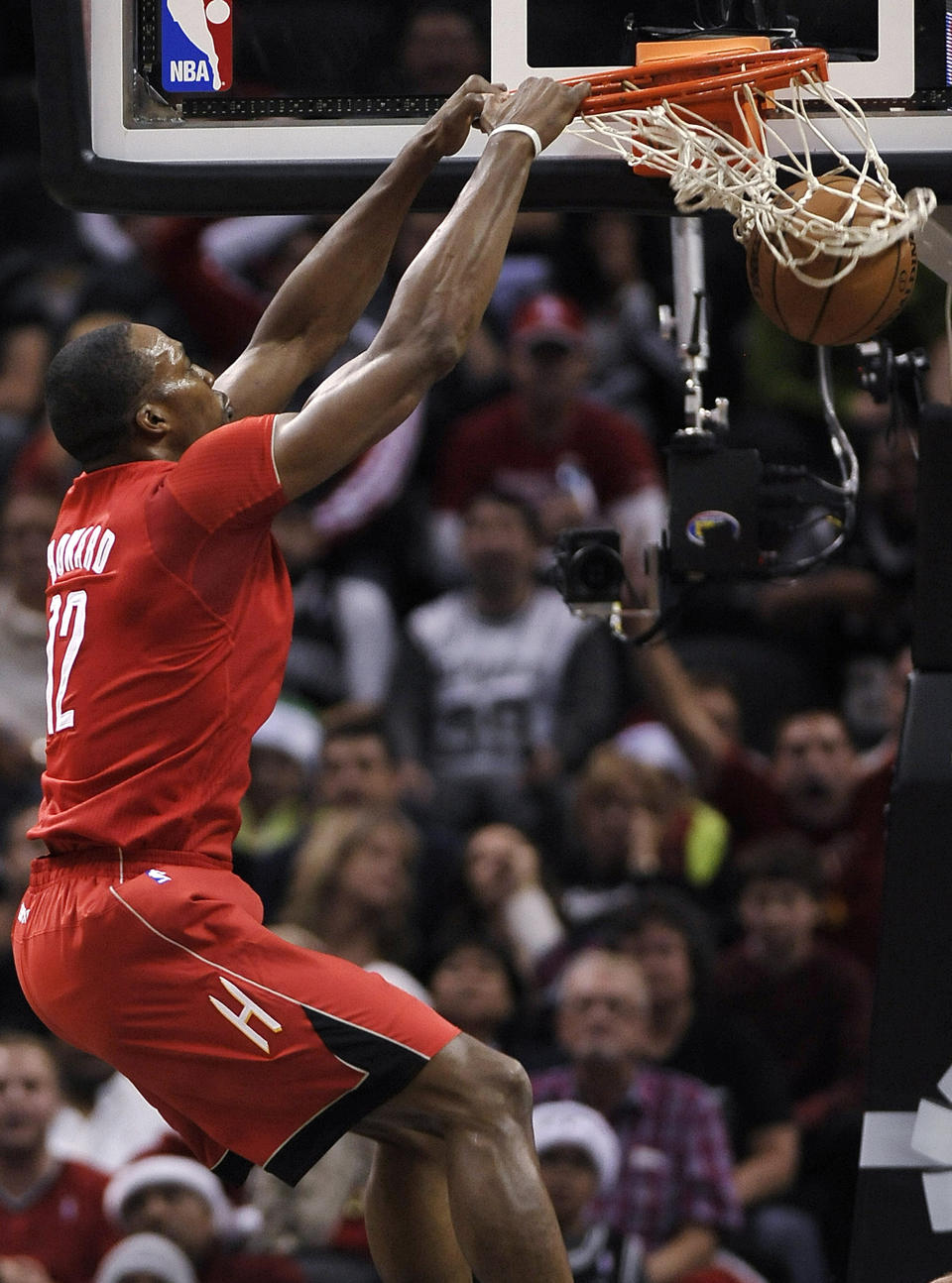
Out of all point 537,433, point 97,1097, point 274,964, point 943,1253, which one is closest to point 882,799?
point 537,433

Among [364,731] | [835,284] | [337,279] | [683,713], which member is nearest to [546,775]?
[683,713]

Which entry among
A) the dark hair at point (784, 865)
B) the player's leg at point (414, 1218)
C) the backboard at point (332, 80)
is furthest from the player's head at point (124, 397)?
the dark hair at point (784, 865)

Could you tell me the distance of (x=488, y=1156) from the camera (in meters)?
2.78

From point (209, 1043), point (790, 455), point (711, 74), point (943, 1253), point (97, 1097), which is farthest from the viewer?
point (790, 455)

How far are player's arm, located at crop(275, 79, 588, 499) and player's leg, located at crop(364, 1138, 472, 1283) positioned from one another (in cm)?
114

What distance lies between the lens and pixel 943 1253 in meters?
3.73

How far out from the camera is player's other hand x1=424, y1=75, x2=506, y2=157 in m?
3.32

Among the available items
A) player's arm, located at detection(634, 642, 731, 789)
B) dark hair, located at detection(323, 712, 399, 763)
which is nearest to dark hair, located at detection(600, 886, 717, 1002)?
player's arm, located at detection(634, 642, 731, 789)

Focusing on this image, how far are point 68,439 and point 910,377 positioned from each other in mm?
2093

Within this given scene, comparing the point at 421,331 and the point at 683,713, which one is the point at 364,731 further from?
the point at 421,331

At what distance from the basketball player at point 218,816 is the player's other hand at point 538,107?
1 cm

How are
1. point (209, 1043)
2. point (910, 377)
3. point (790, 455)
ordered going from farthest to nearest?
point (790, 455)
point (910, 377)
point (209, 1043)

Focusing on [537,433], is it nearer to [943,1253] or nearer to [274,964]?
[943,1253]

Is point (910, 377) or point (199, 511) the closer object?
point (199, 511)
